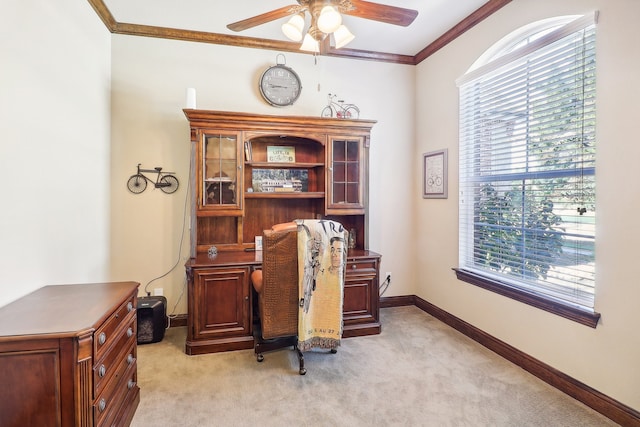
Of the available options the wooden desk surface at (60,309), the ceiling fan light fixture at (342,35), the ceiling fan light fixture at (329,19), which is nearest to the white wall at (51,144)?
the wooden desk surface at (60,309)

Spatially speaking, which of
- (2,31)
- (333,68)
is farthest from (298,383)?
(333,68)

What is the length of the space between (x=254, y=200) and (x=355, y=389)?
2.07 metres

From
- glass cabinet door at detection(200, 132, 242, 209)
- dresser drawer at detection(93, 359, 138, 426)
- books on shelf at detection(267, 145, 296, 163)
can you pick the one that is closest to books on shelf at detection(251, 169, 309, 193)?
books on shelf at detection(267, 145, 296, 163)

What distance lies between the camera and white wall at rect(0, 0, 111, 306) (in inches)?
65.2

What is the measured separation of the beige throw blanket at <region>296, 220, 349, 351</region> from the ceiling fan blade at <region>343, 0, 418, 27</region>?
1.40m

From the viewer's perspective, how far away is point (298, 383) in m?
2.30

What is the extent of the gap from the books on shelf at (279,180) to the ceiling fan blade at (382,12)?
5.90 ft

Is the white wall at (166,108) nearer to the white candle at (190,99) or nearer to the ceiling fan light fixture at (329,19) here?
the white candle at (190,99)

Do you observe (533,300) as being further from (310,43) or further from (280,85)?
(280,85)

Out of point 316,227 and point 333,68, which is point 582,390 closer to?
point 316,227

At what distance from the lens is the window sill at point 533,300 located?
6.76 ft

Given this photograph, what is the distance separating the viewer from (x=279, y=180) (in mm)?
3477

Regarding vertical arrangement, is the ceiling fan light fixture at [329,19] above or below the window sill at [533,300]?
above

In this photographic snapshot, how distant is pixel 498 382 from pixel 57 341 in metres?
2.65
